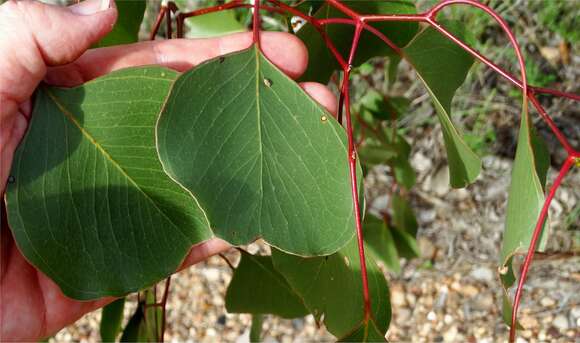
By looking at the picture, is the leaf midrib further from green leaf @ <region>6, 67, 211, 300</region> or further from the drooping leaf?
the drooping leaf

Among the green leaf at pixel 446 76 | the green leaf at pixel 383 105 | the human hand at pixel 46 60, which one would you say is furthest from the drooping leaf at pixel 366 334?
the green leaf at pixel 383 105

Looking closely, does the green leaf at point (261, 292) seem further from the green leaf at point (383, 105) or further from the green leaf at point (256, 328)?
the green leaf at point (383, 105)

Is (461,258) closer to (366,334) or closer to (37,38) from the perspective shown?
(366,334)

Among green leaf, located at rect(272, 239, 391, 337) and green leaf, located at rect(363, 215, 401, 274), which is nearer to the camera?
green leaf, located at rect(272, 239, 391, 337)

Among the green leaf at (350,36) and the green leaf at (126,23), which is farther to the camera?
the green leaf at (126,23)

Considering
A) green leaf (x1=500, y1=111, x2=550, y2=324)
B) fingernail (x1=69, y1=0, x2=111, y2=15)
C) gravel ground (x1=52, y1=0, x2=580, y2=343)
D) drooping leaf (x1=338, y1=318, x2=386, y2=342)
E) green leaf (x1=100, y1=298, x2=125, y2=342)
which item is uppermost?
fingernail (x1=69, y1=0, x2=111, y2=15)

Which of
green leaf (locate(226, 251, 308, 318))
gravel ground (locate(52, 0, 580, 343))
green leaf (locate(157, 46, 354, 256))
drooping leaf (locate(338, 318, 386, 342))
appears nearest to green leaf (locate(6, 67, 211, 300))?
green leaf (locate(157, 46, 354, 256))
